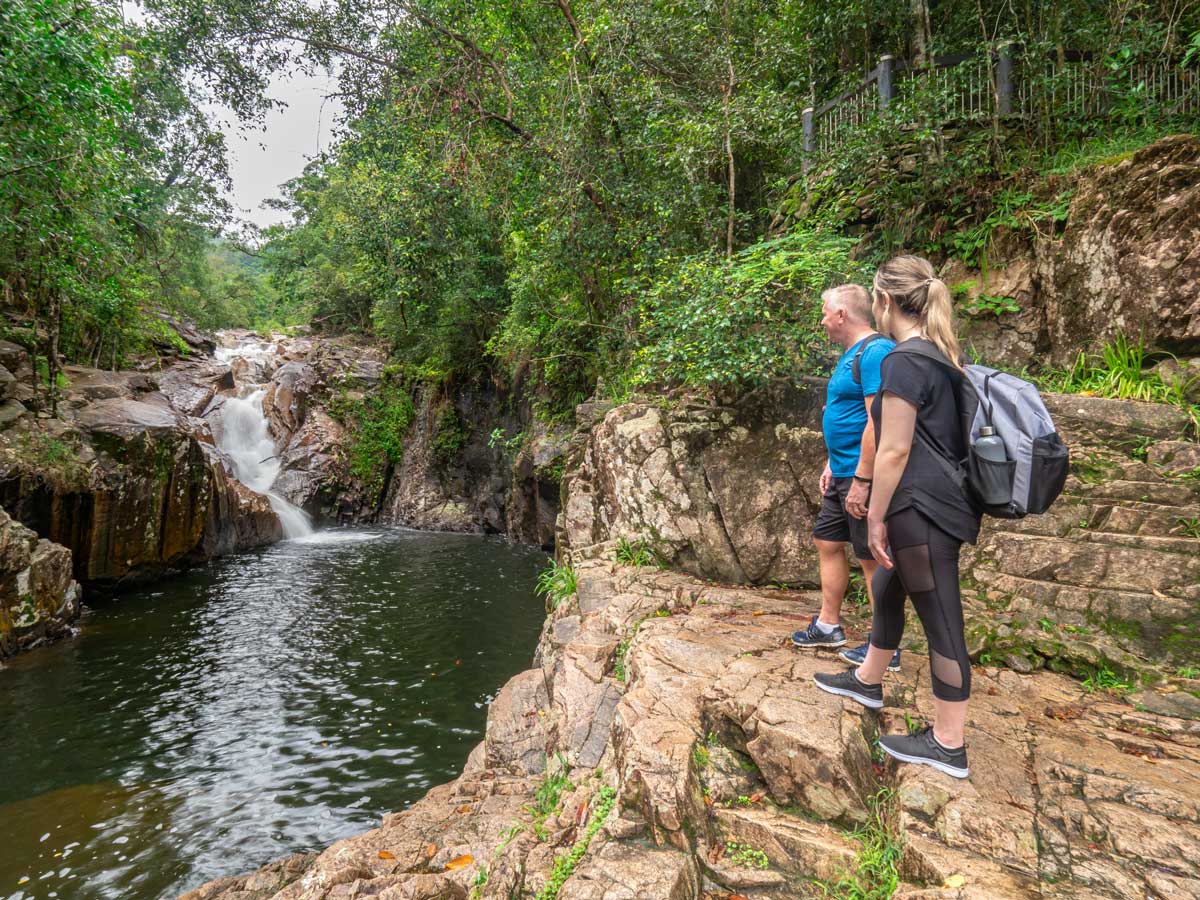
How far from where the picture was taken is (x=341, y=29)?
9117 millimetres

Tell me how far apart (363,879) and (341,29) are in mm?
11168

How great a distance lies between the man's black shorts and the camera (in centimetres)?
331

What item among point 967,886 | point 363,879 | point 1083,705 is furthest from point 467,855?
point 1083,705

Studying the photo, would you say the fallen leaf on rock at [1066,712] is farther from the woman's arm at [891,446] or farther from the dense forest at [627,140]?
the dense forest at [627,140]

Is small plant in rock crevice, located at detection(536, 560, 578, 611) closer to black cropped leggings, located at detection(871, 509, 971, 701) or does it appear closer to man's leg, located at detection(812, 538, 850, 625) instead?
man's leg, located at detection(812, 538, 850, 625)

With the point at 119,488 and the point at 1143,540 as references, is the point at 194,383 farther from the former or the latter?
the point at 1143,540

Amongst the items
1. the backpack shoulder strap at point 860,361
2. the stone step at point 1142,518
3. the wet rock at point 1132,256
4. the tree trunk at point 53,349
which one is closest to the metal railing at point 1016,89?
the wet rock at point 1132,256

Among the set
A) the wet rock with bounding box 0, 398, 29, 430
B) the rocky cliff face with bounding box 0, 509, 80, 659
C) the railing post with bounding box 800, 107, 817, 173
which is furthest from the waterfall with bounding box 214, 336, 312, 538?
the railing post with bounding box 800, 107, 817, 173

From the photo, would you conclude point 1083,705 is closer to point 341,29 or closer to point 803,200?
point 803,200

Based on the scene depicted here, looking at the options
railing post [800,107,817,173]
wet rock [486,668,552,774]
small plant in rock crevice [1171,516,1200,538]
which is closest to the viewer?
small plant in rock crevice [1171,516,1200,538]

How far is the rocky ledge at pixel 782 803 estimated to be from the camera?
2174mm

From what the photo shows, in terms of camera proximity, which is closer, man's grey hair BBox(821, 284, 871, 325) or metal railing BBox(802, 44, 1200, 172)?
man's grey hair BBox(821, 284, 871, 325)

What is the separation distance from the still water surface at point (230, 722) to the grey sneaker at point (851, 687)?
3.81 meters

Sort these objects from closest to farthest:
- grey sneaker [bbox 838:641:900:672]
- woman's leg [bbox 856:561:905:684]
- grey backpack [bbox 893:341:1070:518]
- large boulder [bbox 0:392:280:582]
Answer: grey backpack [bbox 893:341:1070:518] → woman's leg [bbox 856:561:905:684] → grey sneaker [bbox 838:641:900:672] → large boulder [bbox 0:392:280:582]
